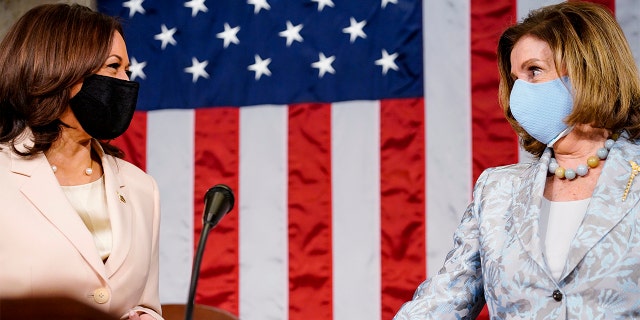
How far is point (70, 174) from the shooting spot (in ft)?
7.02

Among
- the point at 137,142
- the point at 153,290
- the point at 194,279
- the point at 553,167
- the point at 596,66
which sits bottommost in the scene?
the point at 153,290

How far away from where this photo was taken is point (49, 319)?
1.14 metres

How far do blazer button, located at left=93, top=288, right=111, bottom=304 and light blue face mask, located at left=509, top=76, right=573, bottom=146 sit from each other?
1.08 metres

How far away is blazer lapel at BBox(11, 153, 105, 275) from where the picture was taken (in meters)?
1.97

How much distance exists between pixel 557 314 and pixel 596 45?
24.9 inches

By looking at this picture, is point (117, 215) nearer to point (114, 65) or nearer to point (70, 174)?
point (70, 174)

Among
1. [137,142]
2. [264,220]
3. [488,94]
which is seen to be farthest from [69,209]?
[488,94]

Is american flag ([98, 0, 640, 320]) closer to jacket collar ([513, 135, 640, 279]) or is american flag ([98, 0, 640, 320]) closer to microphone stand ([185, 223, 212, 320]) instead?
jacket collar ([513, 135, 640, 279])

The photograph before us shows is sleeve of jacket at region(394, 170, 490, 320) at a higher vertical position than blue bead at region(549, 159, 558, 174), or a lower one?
lower

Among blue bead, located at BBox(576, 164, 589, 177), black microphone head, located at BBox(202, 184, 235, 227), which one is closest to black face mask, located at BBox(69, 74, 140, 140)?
black microphone head, located at BBox(202, 184, 235, 227)

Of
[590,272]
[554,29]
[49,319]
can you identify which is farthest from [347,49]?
[49,319]

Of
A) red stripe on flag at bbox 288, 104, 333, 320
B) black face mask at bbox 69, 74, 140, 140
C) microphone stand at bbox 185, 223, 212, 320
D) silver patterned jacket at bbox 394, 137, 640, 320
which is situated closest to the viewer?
microphone stand at bbox 185, 223, 212, 320

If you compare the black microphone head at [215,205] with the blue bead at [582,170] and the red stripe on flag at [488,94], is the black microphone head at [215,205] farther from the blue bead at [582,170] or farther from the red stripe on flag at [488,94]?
the red stripe on flag at [488,94]

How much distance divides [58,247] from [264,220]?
1416 millimetres
